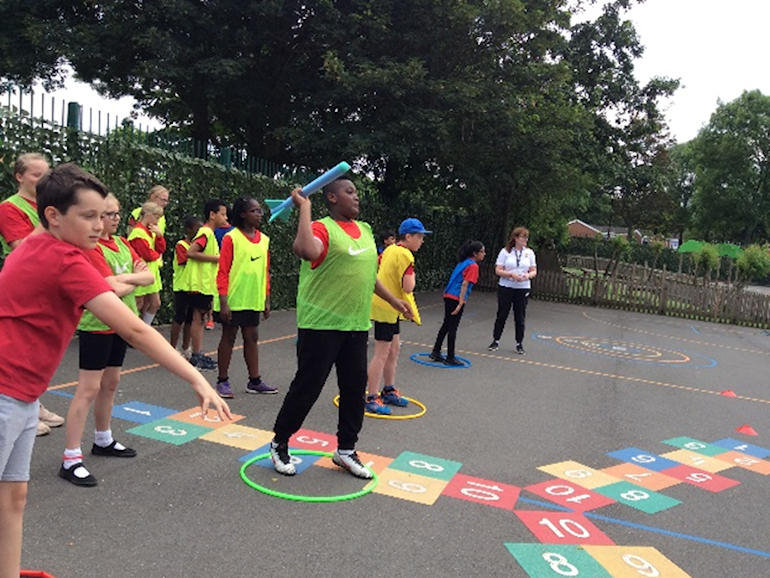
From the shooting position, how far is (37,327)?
6.95 ft

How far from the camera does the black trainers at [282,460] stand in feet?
13.7

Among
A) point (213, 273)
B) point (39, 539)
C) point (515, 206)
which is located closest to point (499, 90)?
point (515, 206)

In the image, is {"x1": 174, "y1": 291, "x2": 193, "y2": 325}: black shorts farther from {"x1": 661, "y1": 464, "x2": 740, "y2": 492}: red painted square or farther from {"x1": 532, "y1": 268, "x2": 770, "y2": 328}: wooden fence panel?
{"x1": 532, "y1": 268, "x2": 770, "y2": 328}: wooden fence panel

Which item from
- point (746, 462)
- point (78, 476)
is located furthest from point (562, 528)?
point (78, 476)

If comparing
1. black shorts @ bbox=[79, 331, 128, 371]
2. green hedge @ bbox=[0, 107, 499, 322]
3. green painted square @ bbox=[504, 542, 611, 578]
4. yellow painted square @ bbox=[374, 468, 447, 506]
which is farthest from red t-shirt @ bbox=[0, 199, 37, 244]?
green painted square @ bbox=[504, 542, 611, 578]

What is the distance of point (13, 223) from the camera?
421 cm

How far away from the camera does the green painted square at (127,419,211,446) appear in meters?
4.77

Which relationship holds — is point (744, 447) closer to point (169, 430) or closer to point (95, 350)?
point (169, 430)

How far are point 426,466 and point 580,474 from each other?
1.23 m

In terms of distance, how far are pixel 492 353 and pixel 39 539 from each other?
791 cm

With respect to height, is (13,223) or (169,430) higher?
(13,223)

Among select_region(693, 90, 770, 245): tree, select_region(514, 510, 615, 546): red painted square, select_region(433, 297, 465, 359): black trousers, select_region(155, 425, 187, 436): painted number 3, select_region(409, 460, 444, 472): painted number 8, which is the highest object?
select_region(693, 90, 770, 245): tree

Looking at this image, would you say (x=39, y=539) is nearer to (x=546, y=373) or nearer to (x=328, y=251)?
(x=328, y=251)

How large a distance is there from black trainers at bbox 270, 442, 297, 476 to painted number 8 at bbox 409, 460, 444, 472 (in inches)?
36.7
